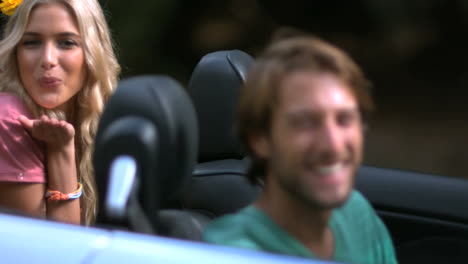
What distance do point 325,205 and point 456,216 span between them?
3.89 feet

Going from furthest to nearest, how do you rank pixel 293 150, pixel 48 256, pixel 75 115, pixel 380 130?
1. pixel 380 130
2. pixel 75 115
3. pixel 48 256
4. pixel 293 150

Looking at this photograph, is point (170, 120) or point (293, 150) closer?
point (293, 150)

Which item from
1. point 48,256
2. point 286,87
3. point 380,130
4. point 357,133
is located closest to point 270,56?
point 286,87

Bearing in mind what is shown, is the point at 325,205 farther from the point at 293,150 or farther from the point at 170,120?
the point at 170,120

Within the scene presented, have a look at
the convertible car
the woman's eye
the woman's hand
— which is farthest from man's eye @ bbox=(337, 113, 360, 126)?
the woman's eye

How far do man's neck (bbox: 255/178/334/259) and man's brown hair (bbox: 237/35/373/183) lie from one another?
56mm

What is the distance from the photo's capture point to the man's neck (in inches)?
62.8

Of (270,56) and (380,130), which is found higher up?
(270,56)

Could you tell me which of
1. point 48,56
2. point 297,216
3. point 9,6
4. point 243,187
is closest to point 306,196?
point 297,216

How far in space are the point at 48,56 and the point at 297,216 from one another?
1045mm

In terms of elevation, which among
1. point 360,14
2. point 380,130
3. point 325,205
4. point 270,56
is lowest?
point 380,130

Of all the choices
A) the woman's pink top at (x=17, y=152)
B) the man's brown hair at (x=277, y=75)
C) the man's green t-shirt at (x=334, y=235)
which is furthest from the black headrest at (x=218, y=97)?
the man's brown hair at (x=277, y=75)

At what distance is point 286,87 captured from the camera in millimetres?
1564

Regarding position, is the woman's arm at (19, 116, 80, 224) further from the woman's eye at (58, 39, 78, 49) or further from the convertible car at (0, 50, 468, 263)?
the convertible car at (0, 50, 468, 263)
